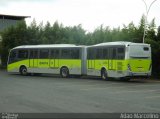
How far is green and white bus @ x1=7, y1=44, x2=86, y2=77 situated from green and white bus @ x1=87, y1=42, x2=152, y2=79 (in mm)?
3068

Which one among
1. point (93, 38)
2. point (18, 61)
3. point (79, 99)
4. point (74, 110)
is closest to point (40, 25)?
point (93, 38)

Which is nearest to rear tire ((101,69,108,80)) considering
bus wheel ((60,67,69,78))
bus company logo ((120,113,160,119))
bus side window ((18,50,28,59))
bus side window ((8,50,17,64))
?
bus wheel ((60,67,69,78))

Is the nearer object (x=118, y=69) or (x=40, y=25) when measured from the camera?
(x=118, y=69)

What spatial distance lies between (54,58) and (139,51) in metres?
8.86

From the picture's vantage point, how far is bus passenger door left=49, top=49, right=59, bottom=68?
114 feet

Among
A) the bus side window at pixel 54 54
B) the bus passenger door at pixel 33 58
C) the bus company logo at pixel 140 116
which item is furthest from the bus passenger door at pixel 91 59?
the bus company logo at pixel 140 116

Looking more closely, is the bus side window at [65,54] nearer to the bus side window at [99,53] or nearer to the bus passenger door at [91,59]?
the bus passenger door at [91,59]

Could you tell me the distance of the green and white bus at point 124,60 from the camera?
92.9 ft

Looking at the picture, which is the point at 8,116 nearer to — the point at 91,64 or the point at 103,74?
the point at 103,74

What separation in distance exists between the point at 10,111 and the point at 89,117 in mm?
2668

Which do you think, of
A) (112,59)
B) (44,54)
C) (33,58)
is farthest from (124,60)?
(33,58)

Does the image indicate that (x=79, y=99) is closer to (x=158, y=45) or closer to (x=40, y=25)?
(x=158, y=45)

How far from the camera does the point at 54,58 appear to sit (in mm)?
35000

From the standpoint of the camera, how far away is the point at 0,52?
54.8m
